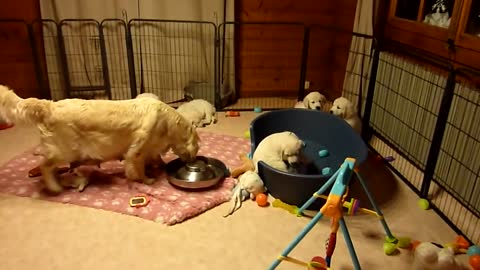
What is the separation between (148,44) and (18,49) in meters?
1.14

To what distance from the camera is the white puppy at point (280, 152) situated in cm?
235

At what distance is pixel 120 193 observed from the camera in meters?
2.40

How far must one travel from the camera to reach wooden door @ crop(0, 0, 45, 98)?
345 cm

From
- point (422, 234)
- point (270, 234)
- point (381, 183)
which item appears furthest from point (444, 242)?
point (270, 234)

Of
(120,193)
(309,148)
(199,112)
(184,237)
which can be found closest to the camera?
(184,237)

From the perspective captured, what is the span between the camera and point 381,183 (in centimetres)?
Answer: 265

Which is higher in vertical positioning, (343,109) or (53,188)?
(343,109)

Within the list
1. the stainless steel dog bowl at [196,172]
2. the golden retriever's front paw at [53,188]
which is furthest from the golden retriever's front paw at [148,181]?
the golden retriever's front paw at [53,188]

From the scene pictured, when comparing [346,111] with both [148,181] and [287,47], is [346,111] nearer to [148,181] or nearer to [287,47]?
[287,47]

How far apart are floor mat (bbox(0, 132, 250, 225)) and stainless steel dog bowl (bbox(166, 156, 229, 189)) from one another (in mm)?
53

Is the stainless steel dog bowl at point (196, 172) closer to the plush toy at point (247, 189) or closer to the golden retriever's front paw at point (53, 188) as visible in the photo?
the plush toy at point (247, 189)

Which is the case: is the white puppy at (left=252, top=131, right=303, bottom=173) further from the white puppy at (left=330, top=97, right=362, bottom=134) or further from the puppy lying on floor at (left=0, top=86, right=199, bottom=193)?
the white puppy at (left=330, top=97, right=362, bottom=134)

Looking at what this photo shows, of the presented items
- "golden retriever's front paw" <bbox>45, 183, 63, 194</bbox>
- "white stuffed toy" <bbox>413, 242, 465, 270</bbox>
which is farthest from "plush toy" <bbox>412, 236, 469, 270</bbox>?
"golden retriever's front paw" <bbox>45, 183, 63, 194</bbox>

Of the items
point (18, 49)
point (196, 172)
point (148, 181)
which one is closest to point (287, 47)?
point (196, 172)
